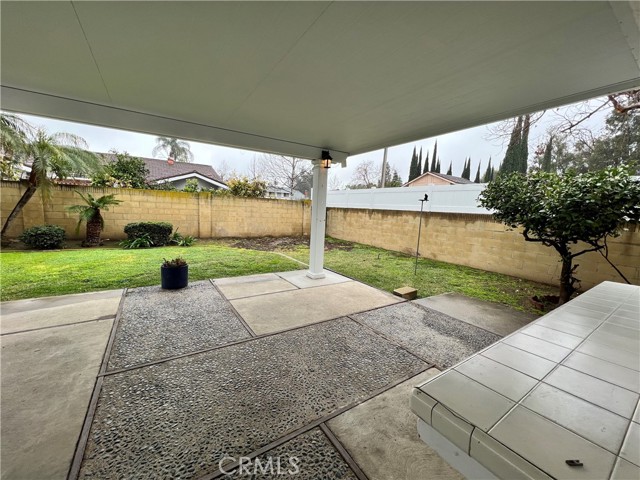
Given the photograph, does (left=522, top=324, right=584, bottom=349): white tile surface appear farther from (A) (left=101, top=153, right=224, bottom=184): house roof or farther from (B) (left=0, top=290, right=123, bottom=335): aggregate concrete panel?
(A) (left=101, top=153, right=224, bottom=184): house roof

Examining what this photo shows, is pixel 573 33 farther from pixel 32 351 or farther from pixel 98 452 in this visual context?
pixel 32 351

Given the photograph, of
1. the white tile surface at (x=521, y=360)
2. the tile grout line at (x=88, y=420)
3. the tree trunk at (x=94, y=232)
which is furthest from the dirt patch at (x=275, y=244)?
the white tile surface at (x=521, y=360)

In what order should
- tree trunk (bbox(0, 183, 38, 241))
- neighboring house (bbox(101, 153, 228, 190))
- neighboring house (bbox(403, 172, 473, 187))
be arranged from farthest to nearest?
neighboring house (bbox(403, 172, 473, 187)), neighboring house (bbox(101, 153, 228, 190)), tree trunk (bbox(0, 183, 38, 241))

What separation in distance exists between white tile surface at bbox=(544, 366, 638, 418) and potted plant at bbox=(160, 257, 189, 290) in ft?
14.5

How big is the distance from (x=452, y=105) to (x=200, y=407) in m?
3.48

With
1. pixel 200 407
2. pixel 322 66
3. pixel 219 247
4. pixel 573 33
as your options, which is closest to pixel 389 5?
pixel 322 66

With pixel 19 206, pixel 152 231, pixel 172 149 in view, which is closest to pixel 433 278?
pixel 152 231

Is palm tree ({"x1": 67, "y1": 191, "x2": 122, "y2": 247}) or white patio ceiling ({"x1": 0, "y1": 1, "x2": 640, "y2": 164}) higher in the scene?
white patio ceiling ({"x1": 0, "y1": 1, "x2": 640, "y2": 164})

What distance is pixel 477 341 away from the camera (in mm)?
2877

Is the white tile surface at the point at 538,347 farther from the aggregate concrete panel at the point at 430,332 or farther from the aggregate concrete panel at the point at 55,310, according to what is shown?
the aggregate concrete panel at the point at 55,310

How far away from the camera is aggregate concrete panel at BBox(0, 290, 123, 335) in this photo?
9.30 ft

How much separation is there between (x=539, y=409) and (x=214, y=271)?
5292 mm

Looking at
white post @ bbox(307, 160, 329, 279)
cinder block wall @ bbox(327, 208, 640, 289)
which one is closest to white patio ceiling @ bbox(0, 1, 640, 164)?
white post @ bbox(307, 160, 329, 279)

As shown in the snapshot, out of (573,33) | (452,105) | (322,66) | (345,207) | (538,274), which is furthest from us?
(345,207)
